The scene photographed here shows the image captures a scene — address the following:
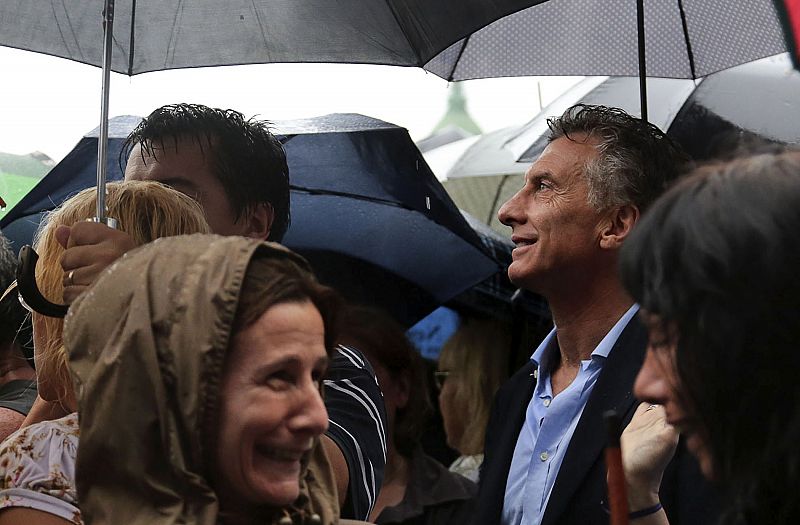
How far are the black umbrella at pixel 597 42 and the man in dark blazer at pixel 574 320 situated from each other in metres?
0.54

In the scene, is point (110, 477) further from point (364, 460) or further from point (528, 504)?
point (528, 504)

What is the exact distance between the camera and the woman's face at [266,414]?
2.15 metres

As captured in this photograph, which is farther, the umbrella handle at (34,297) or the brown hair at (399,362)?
the brown hair at (399,362)

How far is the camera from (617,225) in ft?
12.6

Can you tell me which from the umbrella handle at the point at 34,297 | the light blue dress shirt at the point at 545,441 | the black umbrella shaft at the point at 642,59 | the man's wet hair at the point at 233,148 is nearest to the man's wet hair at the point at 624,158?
the black umbrella shaft at the point at 642,59

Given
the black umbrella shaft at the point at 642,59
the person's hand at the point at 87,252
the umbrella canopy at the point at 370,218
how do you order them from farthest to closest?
the umbrella canopy at the point at 370,218, the black umbrella shaft at the point at 642,59, the person's hand at the point at 87,252

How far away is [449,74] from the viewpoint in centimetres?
459

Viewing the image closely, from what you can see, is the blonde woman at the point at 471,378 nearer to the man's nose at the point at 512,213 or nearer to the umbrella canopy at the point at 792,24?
the man's nose at the point at 512,213

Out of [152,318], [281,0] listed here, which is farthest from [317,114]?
[152,318]

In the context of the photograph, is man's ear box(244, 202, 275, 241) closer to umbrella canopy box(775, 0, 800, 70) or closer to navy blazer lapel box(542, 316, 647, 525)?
navy blazer lapel box(542, 316, 647, 525)

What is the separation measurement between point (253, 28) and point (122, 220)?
933 mm

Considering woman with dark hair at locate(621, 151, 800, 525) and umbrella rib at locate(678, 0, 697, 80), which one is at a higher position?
woman with dark hair at locate(621, 151, 800, 525)

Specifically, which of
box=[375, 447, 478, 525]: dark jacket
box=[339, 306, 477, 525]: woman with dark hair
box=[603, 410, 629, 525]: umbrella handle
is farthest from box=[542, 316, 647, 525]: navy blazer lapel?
box=[339, 306, 477, 525]: woman with dark hair

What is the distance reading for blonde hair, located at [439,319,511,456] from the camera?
5.76m
